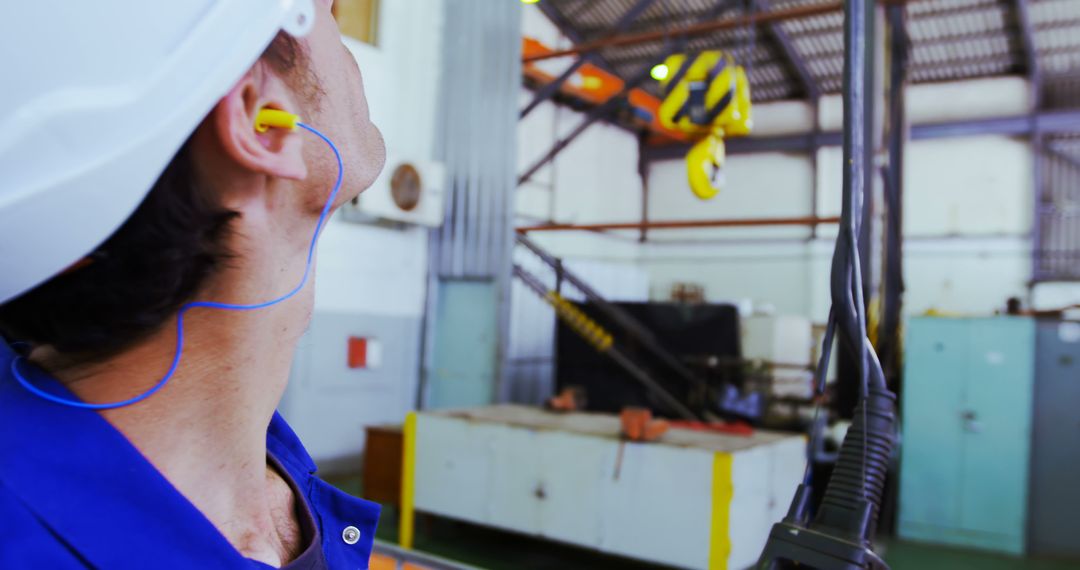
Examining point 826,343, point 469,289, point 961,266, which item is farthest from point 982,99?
point 826,343

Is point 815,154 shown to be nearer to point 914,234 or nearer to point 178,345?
point 914,234

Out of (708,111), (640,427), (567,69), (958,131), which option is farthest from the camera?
(958,131)

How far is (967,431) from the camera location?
5859 mm

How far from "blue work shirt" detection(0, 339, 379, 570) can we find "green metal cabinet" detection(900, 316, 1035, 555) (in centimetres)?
614

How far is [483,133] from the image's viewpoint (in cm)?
728

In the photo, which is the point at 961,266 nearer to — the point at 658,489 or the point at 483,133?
the point at 483,133

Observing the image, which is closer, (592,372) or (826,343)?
(826,343)

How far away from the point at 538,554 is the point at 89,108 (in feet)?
15.3

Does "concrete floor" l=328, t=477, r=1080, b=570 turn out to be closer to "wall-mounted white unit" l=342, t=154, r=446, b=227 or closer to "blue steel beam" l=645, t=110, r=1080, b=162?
"wall-mounted white unit" l=342, t=154, r=446, b=227

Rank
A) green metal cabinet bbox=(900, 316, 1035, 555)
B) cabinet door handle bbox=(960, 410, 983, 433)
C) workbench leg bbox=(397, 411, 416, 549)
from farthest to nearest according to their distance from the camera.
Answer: cabinet door handle bbox=(960, 410, 983, 433), green metal cabinet bbox=(900, 316, 1035, 555), workbench leg bbox=(397, 411, 416, 549)

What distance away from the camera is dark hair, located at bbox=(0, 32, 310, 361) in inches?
25.8

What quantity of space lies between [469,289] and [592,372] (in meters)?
2.03

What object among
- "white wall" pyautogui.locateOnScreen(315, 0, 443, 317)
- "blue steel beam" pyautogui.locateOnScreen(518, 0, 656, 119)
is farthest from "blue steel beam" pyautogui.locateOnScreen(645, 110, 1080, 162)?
"white wall" pyautogui.locateOnScreen(315, 0, 443, 317)

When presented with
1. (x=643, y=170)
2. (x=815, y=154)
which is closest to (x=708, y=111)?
(x=815, y=154)
